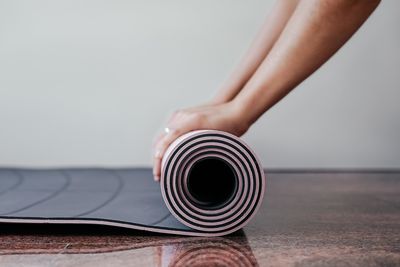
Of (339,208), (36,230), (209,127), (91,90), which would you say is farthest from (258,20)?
(36,230)

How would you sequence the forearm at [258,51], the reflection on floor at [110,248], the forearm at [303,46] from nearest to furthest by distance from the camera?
the reflection on floor at [110,248] → the forearm at [303,46] → the forearm at [258,51]

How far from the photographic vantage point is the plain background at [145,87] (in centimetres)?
284

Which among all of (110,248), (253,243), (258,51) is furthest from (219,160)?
(258,51)

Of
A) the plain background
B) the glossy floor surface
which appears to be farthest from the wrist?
the plain background

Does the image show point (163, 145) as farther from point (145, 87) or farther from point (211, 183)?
point (145, 87)

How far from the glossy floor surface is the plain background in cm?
107

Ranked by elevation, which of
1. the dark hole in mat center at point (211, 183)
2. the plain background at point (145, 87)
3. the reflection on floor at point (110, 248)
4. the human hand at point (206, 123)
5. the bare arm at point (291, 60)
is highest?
the bare arm at point (291, 60)

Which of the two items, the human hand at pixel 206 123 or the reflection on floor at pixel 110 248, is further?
the human hand at pixel 206 123

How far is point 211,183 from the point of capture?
1.52 m

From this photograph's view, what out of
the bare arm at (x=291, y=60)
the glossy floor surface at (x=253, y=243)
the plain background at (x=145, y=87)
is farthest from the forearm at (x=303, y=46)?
the plain background at (x=145, y=87)

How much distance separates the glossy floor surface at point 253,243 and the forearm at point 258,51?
420mm

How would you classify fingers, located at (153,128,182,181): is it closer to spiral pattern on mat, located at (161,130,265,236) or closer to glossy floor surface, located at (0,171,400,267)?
spiral pattern on mat, located at (161,130,265,236)

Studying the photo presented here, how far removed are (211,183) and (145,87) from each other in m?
1.43

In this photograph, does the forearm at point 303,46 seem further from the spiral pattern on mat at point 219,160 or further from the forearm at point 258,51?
the forearm at point 258,51
